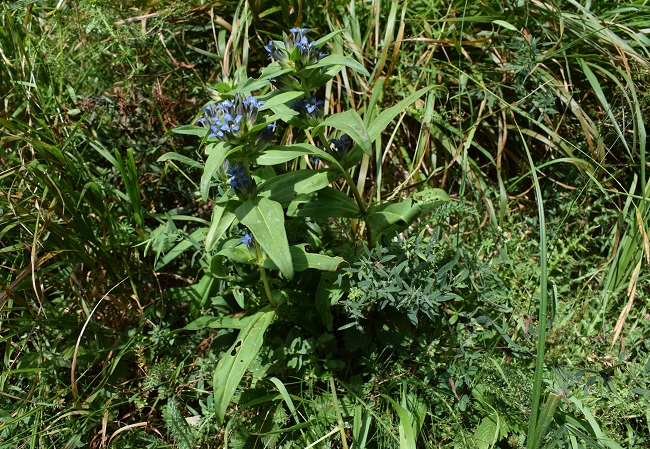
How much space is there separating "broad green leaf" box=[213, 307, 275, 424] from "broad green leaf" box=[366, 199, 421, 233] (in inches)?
21.3

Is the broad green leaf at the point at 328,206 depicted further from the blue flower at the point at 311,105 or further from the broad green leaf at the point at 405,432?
the broad green leaf at the point at 405,432

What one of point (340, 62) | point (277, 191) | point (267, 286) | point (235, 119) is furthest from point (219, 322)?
point (340, 62)

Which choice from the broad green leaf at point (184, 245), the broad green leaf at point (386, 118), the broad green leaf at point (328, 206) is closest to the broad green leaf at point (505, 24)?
the broad green leaf at point (386, 118)

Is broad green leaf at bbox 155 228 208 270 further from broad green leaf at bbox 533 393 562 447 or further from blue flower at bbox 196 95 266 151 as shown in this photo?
broad green leaf at bbox 533 393 562 447

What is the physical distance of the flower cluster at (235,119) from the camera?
181 centimetres

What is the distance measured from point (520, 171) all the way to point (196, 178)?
62.4 inches

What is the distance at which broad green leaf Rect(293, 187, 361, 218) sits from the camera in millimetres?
2145

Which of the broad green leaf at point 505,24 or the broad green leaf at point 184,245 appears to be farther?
the broad green leaf at point 505,24

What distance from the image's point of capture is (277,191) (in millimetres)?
2025

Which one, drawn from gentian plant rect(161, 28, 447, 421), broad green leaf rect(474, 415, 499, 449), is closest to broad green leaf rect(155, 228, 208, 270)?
gentian plant rect(161, 28, 447, 421)

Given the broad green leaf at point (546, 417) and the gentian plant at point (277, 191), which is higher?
the gentian plant at point (277, 191)

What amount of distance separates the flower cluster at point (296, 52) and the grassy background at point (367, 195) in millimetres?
713

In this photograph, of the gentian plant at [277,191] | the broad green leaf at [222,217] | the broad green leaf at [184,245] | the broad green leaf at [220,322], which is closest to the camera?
the gentian plant at [277,191]

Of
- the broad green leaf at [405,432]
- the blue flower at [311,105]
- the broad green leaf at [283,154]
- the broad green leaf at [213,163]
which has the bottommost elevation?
the broad green leaf at [405,432]
